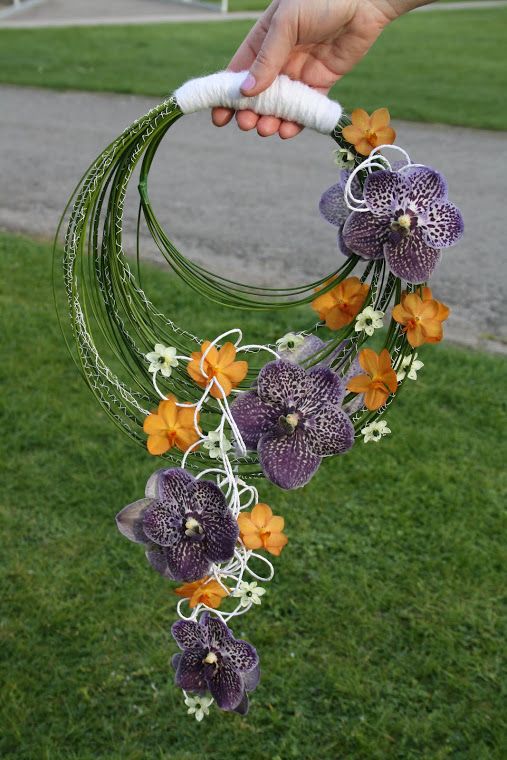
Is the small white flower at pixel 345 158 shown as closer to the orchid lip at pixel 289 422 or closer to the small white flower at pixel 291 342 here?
the small white flower at pixel 291 342

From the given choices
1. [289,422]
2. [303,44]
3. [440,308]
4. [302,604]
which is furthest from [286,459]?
[302,604]

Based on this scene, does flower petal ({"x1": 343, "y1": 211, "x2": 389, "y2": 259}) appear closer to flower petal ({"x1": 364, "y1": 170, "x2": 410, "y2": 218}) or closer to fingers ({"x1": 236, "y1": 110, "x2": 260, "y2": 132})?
flower petal ({"x1": 364, "y1": 170, "x2": 410, "y2": 218})

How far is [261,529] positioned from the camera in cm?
144

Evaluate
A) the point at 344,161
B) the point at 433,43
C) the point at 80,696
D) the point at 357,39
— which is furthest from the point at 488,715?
the point at 433,43

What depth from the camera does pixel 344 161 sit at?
1.56 metres

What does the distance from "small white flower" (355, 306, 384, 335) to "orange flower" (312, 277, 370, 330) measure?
0.07m

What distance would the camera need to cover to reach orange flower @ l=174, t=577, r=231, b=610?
57.8 inches

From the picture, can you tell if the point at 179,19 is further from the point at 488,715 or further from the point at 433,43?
the point at 488,715

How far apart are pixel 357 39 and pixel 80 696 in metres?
1.71

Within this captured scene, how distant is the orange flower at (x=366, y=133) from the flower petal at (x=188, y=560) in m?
0.69

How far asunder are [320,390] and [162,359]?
26cm

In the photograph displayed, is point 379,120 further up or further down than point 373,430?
further up

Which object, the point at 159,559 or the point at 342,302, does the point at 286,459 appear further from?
the point at 342,302

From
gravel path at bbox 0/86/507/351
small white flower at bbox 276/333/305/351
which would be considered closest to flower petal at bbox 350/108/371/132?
small white flower at bbox 276/333/305/351
